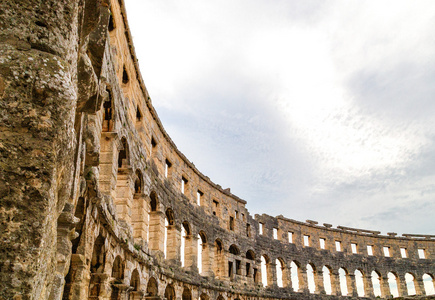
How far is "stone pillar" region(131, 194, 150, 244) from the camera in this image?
12.6 m

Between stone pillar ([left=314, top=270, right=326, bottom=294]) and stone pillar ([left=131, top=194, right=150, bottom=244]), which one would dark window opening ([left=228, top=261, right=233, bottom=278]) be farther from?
stone pillar ([left=131, top=194, right=150, bottom=244])

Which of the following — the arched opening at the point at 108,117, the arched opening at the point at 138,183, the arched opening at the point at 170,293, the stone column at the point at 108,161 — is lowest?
the arched opening at the point at 170,293

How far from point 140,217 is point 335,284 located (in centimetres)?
2281

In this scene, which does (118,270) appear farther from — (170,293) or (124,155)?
(170,293)

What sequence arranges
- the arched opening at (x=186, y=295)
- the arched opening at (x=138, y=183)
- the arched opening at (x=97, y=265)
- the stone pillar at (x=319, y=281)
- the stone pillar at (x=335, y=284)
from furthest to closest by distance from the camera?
the stone pillar at (x=335, y=284), the stone pillar at (x=319, y=281), the arched opening at (x=186, y=295), the arched opening at (x=138, y=183), the arched opening at (x=97, y=265)

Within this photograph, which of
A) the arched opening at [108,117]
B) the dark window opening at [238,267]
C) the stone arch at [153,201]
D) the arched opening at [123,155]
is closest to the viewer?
the arched opening at [108,117]

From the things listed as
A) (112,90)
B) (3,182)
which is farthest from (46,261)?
(112,90)

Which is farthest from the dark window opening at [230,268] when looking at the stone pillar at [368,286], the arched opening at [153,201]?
the stone pillar at [368,286]

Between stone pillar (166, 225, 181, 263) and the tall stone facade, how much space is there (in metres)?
0.05

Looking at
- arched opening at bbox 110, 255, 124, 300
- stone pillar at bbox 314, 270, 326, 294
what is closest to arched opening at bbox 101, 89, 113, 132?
arched opening at bbox 110, 255, 124, 300

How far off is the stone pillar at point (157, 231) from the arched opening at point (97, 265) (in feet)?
19.4

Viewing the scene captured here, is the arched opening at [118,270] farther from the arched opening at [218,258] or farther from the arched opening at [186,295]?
the arched opening at [218,258]

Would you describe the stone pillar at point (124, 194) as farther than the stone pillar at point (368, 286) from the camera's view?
No

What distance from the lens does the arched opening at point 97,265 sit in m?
8.17
